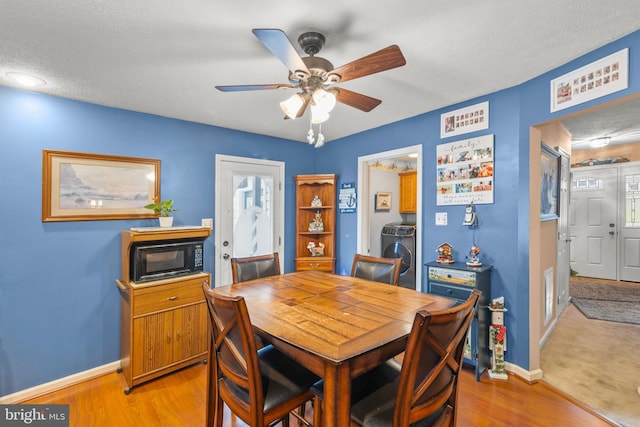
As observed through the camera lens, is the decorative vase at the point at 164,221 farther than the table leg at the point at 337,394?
Yes

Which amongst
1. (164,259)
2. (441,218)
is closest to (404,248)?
(441,218)

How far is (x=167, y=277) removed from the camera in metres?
2.56

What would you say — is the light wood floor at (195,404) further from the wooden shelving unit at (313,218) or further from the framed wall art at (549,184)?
the wooden shelving unit at (313,218)

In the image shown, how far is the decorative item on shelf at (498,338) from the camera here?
234cm

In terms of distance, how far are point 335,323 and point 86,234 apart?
2417 millimetres

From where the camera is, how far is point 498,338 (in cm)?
233

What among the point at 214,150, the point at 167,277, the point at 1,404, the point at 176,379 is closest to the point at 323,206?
the point at 214,150

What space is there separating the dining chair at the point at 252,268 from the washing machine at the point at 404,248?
8.00 feet

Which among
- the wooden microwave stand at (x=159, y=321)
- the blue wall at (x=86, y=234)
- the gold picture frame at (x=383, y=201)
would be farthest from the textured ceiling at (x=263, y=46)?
the gold picture frame at (x=383, y=201)

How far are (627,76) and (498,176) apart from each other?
952 millimetres

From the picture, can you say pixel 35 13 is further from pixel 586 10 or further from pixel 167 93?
pixel 586 10

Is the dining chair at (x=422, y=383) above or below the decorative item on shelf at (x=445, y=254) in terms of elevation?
below

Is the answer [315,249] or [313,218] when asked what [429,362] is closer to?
[315,249]

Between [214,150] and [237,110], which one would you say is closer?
[237,110]
